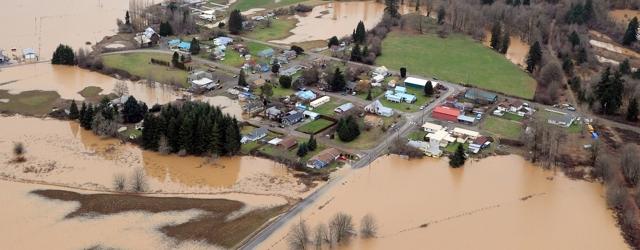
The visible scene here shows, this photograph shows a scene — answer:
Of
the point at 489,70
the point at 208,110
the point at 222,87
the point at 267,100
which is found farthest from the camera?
the point at 489,70

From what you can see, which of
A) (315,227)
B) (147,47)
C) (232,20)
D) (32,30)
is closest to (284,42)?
(232,20)

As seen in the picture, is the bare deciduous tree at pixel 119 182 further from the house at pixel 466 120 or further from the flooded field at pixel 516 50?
the flooded field at pixel 516 50

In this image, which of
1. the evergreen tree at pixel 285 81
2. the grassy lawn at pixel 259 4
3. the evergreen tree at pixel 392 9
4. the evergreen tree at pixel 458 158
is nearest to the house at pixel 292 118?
the evergreen tree at pixel 285 81

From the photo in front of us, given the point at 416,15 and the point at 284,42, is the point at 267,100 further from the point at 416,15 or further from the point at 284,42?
the point at 416,15

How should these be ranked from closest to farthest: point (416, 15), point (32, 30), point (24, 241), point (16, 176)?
point (24, 241) < point (16, 176) < point (32, 30) < point (416, 15)

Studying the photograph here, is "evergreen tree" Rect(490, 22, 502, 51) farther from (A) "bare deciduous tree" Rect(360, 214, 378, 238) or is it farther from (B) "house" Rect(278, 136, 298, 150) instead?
(A) "bare deciduous tree" Rect(360, 214, 378, 238)

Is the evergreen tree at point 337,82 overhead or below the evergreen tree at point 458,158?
overhead
